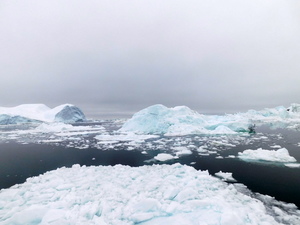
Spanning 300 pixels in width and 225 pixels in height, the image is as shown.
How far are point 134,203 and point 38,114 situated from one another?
58.1m

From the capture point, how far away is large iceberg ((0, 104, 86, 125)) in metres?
47.1

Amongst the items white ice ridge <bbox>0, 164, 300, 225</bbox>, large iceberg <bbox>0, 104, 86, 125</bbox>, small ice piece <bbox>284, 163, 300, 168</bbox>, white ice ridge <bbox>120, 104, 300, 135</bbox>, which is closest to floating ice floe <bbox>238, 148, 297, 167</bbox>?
small ice piece <bbox>284, 163, 300, 168</bbox>

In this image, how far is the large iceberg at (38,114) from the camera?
4706 centimetres

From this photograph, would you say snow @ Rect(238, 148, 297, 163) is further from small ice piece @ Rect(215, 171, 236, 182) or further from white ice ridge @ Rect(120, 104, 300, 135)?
white ice ridge @ Rect(120, 104, 300, 135)

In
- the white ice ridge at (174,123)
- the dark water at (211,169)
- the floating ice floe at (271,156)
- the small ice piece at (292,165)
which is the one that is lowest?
the dark water at (211,169)

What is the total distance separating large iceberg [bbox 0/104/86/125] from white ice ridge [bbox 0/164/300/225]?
49.4 m

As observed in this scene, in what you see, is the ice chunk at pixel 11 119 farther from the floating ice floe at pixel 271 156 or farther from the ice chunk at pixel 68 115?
the floating ice floe at pixel 271 156

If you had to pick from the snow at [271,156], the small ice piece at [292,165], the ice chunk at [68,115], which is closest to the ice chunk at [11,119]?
the ice chunk at [68,115]

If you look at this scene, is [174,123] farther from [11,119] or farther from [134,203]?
[11,119]

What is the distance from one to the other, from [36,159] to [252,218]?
35.4ft

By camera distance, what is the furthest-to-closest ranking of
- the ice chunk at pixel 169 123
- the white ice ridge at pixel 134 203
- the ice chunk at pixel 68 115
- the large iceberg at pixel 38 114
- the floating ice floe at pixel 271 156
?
1. the ice chunk at pixel 68 115
2. the large iceberg at pixel 38 114
3. the ice chunk at pixel 169 123
4. the floating ice floe at pixel 271 156
5. the white ice ridge at pixel 134 203

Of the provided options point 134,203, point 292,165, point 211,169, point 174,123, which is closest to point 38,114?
point 174,123

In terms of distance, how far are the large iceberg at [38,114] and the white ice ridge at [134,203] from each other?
162ft

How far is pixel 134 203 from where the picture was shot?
14.4 feet
